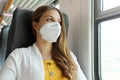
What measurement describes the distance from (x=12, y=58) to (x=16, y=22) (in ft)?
1.06

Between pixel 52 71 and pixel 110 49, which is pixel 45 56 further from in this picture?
pixel 110 49

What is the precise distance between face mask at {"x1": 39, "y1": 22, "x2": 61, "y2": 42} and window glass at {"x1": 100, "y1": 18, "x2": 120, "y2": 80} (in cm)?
48

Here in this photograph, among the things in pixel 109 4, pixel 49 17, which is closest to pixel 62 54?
pixel 49 17

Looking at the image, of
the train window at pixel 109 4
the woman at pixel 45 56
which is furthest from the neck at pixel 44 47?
the train window at pixel 109 4

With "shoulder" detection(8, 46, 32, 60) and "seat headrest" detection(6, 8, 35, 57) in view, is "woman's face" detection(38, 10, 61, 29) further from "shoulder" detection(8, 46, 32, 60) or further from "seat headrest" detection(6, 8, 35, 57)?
"shoulder" detection(8, 46, 32, 60)

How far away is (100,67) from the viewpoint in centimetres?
185

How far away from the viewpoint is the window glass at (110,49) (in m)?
1.69

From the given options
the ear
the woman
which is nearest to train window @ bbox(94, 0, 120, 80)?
the woman

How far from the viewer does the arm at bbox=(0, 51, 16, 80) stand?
53.3 inches

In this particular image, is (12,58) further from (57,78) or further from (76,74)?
(76,74)

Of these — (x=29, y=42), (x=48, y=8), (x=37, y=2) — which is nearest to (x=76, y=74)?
(x=29, y=42)

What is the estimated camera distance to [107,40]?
182 centimetres

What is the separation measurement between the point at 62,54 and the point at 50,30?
239mm

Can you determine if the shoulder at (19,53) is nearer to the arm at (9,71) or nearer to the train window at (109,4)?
the arm at (9,71)
